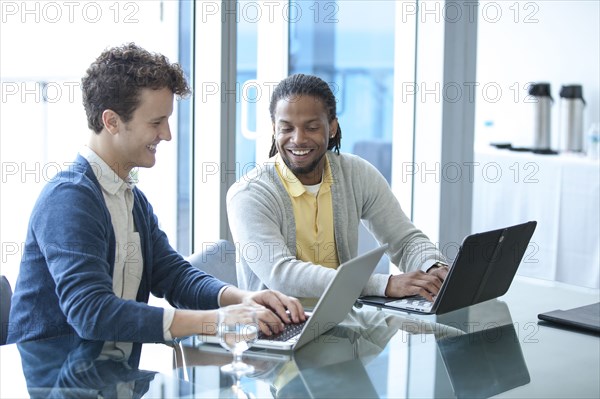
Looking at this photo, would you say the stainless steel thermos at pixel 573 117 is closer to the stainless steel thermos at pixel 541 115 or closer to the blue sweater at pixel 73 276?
the stainless steel thermos at pixel 541 115

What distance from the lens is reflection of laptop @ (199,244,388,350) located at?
4.93 ft

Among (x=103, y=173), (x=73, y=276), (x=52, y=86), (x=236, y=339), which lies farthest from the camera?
(x=52, y=86)

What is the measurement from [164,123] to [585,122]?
298cm

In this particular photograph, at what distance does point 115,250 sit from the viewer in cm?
175

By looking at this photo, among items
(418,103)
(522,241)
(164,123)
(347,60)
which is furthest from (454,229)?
(164,123)

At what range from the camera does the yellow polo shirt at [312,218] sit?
7.24 feet

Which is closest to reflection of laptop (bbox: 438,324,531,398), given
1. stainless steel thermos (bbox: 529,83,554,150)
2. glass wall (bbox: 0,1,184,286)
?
glass wall (bbox: 0,1,184,286)

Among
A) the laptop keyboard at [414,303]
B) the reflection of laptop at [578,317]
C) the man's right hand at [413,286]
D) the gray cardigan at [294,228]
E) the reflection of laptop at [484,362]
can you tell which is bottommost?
the reflection of laptop at [484,362]

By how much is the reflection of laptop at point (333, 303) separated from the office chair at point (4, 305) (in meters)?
0.44

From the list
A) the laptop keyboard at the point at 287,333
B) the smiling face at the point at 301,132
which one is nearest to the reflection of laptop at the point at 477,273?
the laptop keyboard at the point at 287,333

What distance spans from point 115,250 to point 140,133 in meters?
0.25

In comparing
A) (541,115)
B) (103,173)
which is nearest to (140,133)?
(103,173)

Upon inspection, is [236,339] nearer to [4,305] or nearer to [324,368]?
[324,368]

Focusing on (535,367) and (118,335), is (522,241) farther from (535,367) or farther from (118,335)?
(118,335)
